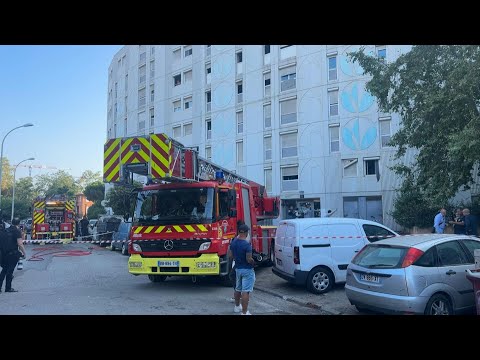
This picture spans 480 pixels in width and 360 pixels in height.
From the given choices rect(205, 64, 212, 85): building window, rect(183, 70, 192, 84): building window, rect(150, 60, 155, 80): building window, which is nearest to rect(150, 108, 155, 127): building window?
rect(150, 60, 155, 80): building window

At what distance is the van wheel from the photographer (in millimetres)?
9320

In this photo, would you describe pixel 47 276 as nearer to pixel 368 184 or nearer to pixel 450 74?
pixel 450 74

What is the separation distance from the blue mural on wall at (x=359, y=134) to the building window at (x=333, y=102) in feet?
4.78

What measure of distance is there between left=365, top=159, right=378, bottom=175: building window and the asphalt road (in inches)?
683

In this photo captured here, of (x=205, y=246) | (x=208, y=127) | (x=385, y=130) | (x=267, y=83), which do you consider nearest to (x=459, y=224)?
(x=205, y=246)

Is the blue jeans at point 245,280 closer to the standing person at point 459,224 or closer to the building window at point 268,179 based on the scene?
the standing person at point 459,224

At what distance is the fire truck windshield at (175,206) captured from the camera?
9.51 m

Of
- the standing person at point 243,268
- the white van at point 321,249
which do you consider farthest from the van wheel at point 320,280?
Answer: the standing person at point 243,268

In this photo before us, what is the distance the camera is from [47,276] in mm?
11977

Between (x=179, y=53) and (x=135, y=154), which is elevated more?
(x=179, y=53)

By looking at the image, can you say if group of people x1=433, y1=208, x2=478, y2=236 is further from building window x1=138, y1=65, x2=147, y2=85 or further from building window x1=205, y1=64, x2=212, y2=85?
building window x1=138, y1=65, x2=147, y2=85
